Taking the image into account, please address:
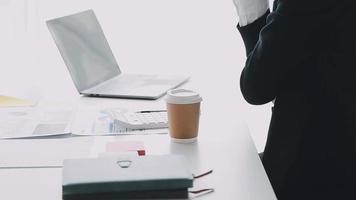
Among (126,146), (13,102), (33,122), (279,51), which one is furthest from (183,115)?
(13,102)

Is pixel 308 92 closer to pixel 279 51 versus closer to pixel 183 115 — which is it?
pixel 279 51

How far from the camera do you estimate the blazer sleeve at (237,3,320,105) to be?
121 centimetres

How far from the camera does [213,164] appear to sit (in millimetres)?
1132

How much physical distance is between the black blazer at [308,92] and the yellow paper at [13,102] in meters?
0.63

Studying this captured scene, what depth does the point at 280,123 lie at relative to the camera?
132 cm

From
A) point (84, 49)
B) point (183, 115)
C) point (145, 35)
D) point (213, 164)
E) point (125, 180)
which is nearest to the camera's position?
point (125, 180)

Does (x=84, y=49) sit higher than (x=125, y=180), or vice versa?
(x=84, y=49)

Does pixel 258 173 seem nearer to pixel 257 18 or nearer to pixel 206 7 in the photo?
pixel 257 18

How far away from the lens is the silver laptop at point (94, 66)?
Result: 168 centimetres

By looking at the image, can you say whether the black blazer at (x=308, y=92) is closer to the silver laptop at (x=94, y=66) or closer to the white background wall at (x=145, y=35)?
the silver laptop at (x=94, y=66)

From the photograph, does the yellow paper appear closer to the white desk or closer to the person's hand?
the white desk

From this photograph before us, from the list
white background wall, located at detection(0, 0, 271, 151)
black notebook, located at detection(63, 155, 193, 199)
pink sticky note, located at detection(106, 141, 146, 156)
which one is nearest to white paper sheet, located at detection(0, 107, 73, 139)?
pink sticky note, located at detection(106, 141, 146, 156)

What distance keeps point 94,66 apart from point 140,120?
46cm

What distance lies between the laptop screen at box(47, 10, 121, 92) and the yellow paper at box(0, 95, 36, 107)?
0.50ft
